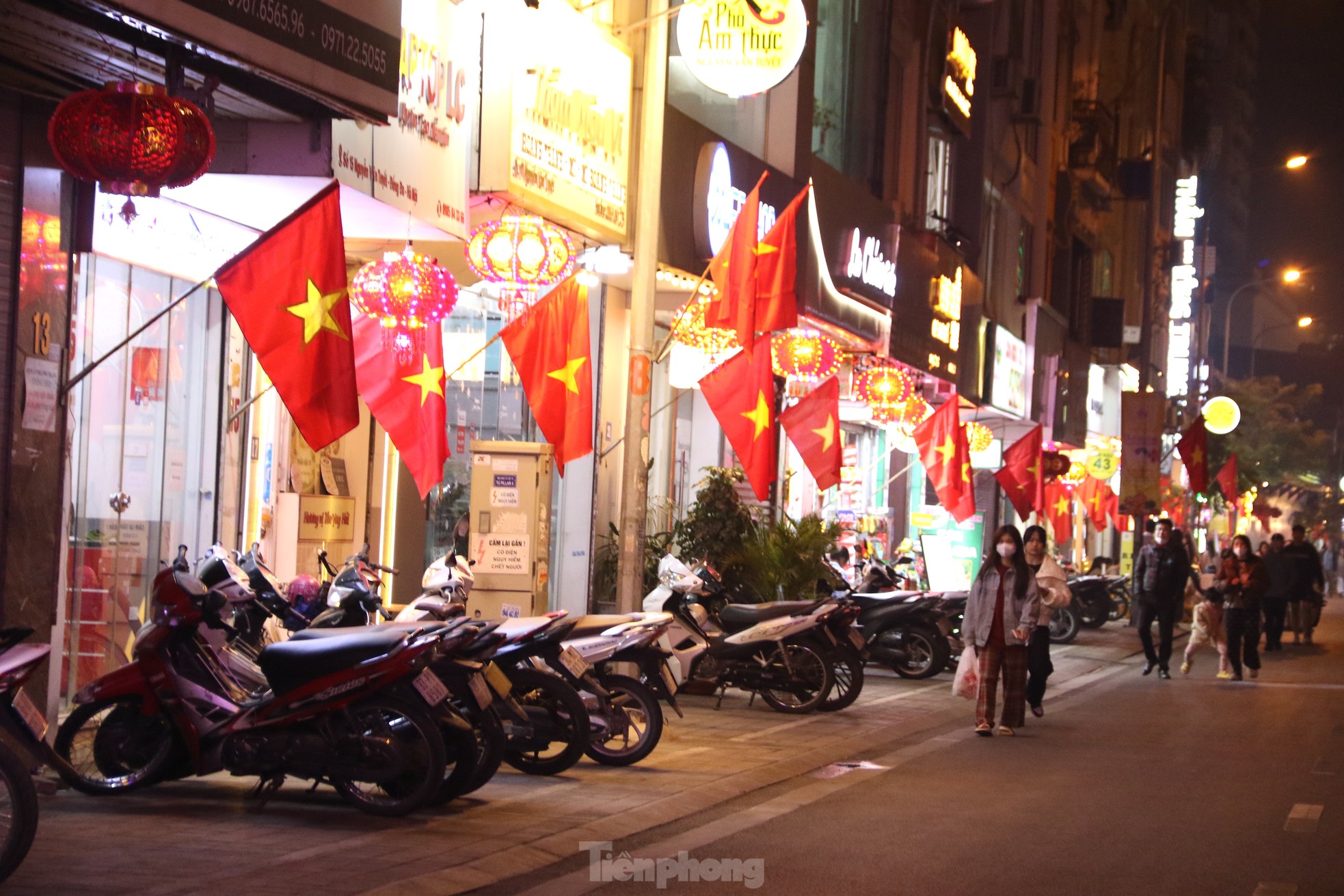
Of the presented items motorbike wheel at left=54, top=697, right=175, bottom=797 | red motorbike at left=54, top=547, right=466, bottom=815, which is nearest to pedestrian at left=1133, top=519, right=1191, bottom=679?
red motorbike at left=54, top=547, right=466, bottom=815

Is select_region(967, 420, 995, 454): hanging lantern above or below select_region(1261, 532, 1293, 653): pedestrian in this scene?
above

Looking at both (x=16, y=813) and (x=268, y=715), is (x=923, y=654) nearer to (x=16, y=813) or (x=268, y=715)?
(x=268, y=715)

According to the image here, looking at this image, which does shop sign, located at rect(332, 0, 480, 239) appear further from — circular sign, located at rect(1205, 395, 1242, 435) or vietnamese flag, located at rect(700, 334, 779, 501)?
circular sign, located at rect(1205, 395, 1242, 435)

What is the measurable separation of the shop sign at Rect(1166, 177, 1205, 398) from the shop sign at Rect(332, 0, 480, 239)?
49.4m

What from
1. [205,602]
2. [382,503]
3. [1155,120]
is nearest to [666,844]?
[205,602]

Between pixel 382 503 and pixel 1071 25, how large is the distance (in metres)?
32.0

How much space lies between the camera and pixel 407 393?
11.9m

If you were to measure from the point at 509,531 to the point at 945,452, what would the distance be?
33.6ft

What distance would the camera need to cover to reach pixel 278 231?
29.7 feet

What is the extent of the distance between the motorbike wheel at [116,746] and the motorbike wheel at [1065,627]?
21.0 metres

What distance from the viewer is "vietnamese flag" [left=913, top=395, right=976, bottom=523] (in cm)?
2345

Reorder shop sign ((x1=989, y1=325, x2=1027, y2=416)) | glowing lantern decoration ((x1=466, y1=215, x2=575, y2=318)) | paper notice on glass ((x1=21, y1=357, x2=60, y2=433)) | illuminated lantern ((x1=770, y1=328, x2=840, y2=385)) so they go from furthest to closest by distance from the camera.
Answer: shop sign ((x1=989, y1=325, x2=1027, y2=416)) < illuminated lantern ((x1=770, y1=328, x2=840, y2=385)) < glowing lantern decoration ((x1=466, y1=215, x2=575, y2=318)) < paper notice on glass ((x1=21, y1=357, x2=60, y2=433))

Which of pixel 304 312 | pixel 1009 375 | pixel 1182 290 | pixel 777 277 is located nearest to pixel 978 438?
pixel 1009 375

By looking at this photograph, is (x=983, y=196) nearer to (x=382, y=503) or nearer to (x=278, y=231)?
(x=382, y=503)
